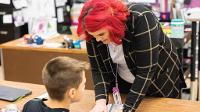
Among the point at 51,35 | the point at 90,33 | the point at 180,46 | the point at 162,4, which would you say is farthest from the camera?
the point at 162,4

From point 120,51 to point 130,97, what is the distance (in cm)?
22

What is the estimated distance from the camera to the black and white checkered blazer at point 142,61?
1.51 m

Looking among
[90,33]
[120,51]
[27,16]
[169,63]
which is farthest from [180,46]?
[27,16]

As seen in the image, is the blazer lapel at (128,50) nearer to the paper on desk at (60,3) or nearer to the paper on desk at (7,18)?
the paper on desk at (7,18)

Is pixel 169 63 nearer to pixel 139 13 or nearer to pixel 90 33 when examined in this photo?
pixel 139 13

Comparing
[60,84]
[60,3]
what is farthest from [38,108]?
[60,3]

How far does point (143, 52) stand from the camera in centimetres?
152

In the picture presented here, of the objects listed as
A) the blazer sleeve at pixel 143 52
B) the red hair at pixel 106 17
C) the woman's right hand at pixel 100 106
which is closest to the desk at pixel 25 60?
the woman's right hand at pixel 100 106

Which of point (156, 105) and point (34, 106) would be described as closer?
point (34, 106)

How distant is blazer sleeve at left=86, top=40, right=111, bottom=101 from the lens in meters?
1.70

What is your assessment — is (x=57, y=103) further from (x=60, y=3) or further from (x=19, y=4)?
(x=60, y=3)

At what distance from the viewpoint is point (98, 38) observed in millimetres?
1512

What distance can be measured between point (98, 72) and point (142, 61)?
0.99 feet

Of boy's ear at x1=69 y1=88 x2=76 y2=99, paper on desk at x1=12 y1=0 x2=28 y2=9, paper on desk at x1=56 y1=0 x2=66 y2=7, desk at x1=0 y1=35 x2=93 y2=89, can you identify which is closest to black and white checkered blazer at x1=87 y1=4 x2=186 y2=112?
boy's ear at x1=69 y1=88 x2=76 y2=99
